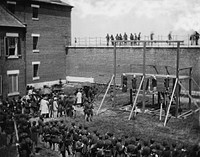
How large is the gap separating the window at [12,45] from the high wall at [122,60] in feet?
26.8

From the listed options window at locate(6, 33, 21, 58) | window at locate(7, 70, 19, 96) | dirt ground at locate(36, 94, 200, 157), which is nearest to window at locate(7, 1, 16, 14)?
window at locate(6, 33, 21, 58)

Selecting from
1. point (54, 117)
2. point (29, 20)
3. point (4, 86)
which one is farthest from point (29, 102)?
point (29, 20)

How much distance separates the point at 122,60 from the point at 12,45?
11237 mm

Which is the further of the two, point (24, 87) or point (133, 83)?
point (24, 87)

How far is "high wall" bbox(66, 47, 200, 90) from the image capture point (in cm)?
2442

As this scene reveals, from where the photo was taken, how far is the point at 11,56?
21328 mm

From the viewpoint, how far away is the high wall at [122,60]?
24422 mm

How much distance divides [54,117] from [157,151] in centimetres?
951

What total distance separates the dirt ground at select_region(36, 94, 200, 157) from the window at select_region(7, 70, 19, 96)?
5.29 meters

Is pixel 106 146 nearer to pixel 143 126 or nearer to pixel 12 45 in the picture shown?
pixel 143 126

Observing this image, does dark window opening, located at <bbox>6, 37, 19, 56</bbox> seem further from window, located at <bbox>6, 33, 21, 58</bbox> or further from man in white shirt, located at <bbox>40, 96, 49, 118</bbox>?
man in white shirt, located at <bbox>40, 96, 49, 118</bbox>

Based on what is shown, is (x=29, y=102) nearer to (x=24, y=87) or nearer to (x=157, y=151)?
(x=24, y=87)

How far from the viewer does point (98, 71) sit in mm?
30984

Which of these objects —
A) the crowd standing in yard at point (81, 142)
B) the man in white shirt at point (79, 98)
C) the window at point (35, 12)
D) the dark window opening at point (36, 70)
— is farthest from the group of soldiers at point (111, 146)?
the window at point (35, 12)
